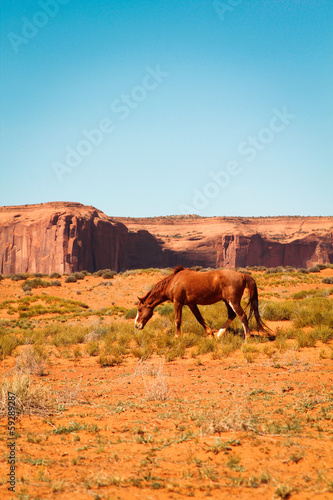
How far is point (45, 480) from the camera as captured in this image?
3680 millimetres

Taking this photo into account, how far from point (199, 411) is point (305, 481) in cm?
223

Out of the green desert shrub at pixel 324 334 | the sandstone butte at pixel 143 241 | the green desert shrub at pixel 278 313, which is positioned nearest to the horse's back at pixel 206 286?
the green desert shrub at pixel 324 334

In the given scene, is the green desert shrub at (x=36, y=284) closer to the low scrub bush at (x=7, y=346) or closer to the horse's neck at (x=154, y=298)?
the low scrub bush at (x=7, y=346)

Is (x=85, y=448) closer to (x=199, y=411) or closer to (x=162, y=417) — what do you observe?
(x=162, y=417)

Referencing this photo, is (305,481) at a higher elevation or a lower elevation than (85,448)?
higher

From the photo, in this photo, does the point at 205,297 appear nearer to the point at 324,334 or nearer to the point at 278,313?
the point at 324,334

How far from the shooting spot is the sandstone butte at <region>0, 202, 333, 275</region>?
65438 millimetres

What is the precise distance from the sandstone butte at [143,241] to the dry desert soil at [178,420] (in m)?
54.4

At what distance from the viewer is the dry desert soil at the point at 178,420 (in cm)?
354

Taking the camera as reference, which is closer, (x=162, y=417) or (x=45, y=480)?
(x=45, y=480)

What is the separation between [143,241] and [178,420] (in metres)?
73.0

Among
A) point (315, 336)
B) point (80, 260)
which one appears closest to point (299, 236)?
point (80, 260)

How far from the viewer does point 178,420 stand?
17.8 feet

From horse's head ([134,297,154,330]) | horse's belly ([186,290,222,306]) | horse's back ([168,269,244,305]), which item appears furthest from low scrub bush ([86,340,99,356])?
horse's belly ([186,290,222,306])
